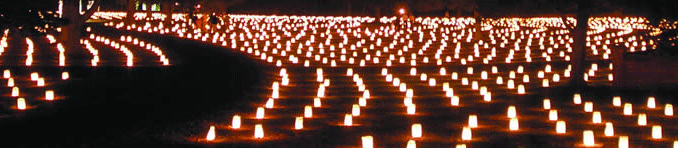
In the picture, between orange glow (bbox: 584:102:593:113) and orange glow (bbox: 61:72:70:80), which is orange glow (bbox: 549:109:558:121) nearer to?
orange glow (bbox: 584:102:593:113)

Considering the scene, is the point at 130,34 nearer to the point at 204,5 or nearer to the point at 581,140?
the point at 204,5

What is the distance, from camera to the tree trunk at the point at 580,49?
49.8 feet

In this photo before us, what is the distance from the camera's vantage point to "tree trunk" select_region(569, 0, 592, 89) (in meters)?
15.2

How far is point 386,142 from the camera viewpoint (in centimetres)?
998

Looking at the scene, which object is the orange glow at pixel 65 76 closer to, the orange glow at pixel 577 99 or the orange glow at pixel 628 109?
the orange glow at pixel 577 99

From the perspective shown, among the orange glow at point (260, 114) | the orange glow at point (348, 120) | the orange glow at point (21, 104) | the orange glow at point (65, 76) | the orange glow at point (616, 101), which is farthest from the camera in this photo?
the orange glow at point (65, 76)

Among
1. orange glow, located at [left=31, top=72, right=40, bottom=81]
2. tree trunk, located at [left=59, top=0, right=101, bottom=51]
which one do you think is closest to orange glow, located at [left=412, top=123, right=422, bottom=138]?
orange glow, located at [left=31, top=72, right=40, bottom=81]

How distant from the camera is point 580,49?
15.2 meters

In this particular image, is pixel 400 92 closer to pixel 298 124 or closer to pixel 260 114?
pixel 260 114

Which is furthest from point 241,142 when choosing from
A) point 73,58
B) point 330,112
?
point 73,58

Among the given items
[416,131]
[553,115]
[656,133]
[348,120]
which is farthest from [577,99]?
[416,131]

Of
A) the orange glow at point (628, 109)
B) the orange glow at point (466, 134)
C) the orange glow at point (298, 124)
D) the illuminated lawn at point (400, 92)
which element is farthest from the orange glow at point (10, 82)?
the orange glow at point (628, 109)

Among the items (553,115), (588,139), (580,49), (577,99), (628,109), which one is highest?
(580,49)

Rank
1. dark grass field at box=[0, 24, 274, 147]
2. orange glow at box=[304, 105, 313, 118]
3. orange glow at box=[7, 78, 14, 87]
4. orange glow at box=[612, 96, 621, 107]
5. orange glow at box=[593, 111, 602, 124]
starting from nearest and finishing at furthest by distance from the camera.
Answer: dark grass field at box=[0, 24, 274, 147]
orange glow at box=[593, 111, 602, 124]
orange glow at box=[304, 105, 313, 118]
orange glow at box=[612, 96, 621, 107]
orange glow at box=[7, 78, 14, 87]
